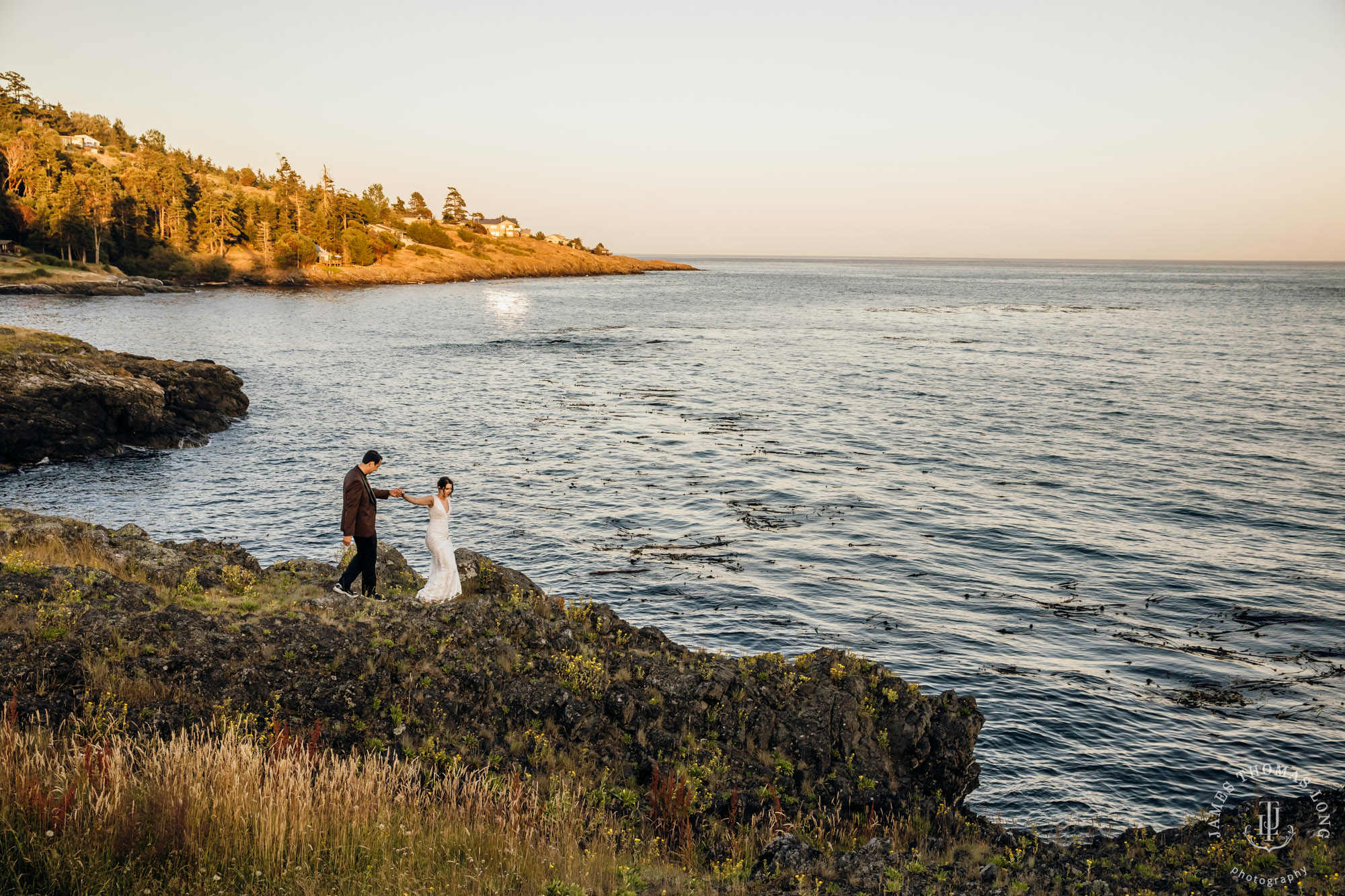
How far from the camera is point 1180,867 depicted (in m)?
10.1

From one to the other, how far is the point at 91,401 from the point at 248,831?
117ft

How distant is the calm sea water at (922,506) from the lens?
16.8m

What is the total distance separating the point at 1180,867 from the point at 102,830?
1211 centimetres

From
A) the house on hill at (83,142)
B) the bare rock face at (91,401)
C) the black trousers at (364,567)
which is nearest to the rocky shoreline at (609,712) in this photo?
the black trousers at (364,567)

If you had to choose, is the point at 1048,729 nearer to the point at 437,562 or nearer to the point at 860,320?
the point at 437,562

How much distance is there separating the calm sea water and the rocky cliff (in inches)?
126

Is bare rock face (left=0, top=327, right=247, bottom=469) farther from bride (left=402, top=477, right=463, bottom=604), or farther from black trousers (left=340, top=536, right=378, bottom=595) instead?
bride (left=402, top=477, right=463, bottom=604)

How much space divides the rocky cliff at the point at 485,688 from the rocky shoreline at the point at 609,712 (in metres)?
0.03

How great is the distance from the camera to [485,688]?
38.4 ft

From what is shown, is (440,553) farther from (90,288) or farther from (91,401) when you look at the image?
(90,288)

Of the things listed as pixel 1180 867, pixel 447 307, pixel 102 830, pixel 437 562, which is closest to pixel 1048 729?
pixel 1180 867

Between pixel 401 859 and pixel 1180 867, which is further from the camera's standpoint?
pixel 1180 867

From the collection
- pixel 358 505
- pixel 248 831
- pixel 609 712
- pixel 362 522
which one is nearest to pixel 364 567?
pixel 362 522

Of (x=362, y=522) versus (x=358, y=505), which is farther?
(x=362, y=522)
